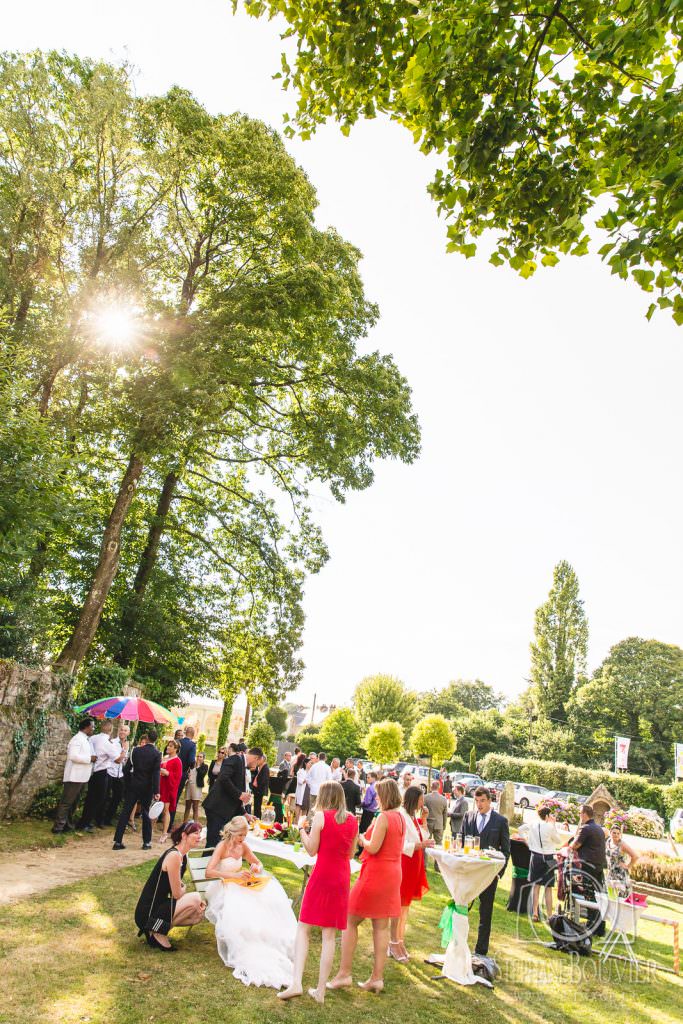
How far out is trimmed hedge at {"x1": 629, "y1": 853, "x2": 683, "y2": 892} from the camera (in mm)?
14992

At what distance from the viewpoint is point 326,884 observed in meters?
5.09

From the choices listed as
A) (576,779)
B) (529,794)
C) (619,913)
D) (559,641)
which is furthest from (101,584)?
(559,641)

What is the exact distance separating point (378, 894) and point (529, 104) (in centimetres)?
625

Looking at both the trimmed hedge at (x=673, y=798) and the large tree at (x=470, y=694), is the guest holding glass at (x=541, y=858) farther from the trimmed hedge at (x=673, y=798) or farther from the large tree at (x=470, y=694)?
the large tree at (x=470, y=694)

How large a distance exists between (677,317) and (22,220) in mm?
14968

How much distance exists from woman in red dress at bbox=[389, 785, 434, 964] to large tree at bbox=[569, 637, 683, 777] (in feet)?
166

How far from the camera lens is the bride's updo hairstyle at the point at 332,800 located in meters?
5.32

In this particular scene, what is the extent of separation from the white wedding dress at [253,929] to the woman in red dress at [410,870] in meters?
1.25

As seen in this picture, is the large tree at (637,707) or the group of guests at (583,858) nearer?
the group of guests at (583,858)

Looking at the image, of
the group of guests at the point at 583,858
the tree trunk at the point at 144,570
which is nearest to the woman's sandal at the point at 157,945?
the group of guests at the point at 583,858

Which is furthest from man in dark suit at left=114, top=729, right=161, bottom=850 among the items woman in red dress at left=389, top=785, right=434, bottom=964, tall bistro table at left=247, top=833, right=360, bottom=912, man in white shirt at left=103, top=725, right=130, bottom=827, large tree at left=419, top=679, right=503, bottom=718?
large tree at left=419, top=679, right=503, bottom=718

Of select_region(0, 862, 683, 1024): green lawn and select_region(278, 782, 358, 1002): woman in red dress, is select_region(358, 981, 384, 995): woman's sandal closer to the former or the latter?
select_region(0, 862, 683, 1024): green lawn

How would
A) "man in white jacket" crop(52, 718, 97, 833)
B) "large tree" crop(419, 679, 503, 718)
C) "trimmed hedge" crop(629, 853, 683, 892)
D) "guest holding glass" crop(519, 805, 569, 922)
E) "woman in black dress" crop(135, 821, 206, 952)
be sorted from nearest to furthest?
"woman in black dress" crop(135, 821, 206, 952)
"guest holding glass" crop(519, 805, 569, 922)
"man in white jacket" crop(52, 718, 97, 833)
"trimmed hedge" crop(629, 853, 683, 892)
"large tree" crop(419, 679, 503, 718)

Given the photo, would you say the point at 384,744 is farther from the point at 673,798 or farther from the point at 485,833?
the point at 485,833
